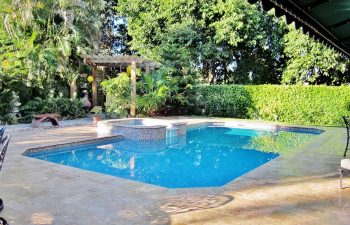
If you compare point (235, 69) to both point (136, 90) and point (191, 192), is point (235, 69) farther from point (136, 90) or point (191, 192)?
point (191, 192)

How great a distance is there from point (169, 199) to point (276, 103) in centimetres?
1516

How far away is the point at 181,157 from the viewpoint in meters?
10.9

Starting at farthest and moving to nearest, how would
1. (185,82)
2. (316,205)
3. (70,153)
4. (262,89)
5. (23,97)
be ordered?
(185,82), (262,89), (23,97), (70,153), (316,205)

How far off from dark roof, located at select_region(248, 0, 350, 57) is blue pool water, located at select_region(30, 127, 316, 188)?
4141 millimetres

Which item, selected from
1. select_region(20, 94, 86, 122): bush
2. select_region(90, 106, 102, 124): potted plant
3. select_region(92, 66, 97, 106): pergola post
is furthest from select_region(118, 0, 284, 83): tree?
select_region(20, 94, 86, 122): bush

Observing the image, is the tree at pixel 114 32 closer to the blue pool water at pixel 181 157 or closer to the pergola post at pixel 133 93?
the pergola post at pixel 133 93

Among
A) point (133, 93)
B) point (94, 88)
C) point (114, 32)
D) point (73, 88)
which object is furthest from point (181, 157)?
point (114, 32)

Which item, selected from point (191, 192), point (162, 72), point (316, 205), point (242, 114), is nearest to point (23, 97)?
point (162, 72)

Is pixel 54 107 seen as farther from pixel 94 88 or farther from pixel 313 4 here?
pixel 313 4

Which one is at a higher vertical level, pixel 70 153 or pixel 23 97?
pixel 23 97

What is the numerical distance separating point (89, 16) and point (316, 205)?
18.4 metres

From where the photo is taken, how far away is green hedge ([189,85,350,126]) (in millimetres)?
17375

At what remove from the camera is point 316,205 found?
5.01 meters

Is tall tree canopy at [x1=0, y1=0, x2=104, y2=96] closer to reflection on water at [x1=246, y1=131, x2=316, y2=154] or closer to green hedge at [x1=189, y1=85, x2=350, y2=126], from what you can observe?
green hedge at [x1=189, y1=85, x2=350, y2=126]
